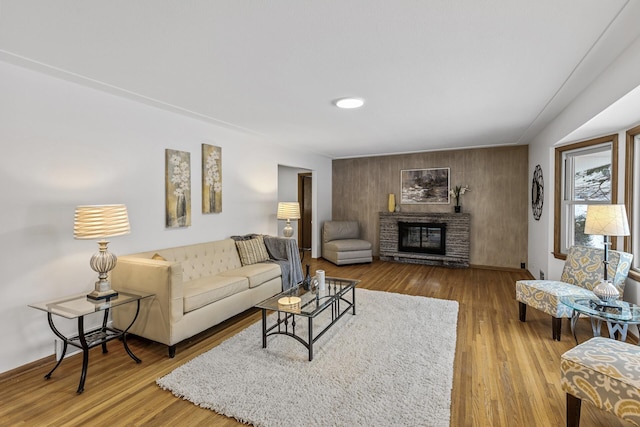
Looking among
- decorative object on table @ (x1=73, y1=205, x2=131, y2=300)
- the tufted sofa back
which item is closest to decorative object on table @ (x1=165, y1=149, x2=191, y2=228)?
the tufted sofa back

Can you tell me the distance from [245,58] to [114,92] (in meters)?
1.56

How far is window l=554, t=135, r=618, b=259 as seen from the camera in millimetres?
3309

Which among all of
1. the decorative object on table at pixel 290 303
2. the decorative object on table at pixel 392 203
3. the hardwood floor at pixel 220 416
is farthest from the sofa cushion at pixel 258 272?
the decorative object on table at pixel 392 203

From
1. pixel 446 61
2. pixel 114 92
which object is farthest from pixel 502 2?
pixel 114 92

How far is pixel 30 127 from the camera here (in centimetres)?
240

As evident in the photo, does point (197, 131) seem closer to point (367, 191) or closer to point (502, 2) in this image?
point (502, 2)

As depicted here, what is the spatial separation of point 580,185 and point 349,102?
311cm

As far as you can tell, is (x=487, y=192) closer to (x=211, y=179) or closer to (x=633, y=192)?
(x=633, y=192)

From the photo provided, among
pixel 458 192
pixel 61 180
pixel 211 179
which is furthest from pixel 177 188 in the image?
pixel 458 192

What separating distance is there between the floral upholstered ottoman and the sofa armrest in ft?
8.96

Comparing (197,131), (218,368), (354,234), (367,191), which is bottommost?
(218,368)

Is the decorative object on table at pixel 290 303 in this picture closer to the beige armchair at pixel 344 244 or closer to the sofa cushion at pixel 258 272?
the sofa cushion at pixel 258 272

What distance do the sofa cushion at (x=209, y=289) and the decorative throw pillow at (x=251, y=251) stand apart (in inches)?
26.3

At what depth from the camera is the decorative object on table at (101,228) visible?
7.57 feet
